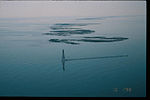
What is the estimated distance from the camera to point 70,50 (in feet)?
4.91

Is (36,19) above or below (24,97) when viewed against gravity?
above

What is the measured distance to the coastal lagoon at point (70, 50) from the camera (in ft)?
4.87

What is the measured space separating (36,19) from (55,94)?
1.92 feet

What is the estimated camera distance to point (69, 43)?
1.50m

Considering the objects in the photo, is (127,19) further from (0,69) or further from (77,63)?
(0,69)

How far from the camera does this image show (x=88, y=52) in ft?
4.91

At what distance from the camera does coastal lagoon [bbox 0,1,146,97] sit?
58.4 inches

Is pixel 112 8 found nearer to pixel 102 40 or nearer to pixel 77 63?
pixel 102 40

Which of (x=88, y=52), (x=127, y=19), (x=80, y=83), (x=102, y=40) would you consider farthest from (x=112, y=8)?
(x=80, y=83)

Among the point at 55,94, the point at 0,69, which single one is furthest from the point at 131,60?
the point at 0,69

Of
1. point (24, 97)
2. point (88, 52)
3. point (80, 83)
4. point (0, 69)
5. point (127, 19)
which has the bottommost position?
point (24, 97)

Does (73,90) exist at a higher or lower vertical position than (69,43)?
lower

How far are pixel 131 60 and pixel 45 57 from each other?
65 centimetres

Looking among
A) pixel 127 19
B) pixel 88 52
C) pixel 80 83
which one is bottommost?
pixel 80 83
